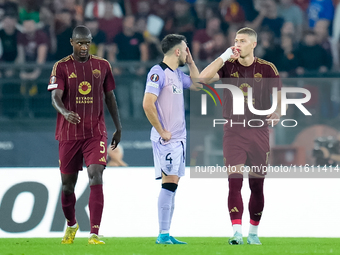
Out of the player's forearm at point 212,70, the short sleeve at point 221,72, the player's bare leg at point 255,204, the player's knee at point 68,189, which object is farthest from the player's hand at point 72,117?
the player's bare leg at point 255,204

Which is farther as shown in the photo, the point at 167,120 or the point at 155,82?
the point at 167,120

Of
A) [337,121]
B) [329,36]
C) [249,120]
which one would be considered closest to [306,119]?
[337,121]

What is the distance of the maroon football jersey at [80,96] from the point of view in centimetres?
738

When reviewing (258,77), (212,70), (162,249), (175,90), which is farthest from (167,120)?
(162,249)

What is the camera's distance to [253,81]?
7473 mm

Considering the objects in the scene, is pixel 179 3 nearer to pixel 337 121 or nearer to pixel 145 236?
pixel 337 121

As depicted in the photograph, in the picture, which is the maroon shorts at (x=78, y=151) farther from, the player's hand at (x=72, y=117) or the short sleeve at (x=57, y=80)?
the short sleeve at (x=57, y=80)

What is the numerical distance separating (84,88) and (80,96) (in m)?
0.10

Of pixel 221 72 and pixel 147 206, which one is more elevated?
pixel 221 72

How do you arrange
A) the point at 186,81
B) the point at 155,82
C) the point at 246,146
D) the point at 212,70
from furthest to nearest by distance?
1. the point at 186,81
2. the point at 246,146
3. the point at 212,70
4. the point at 155,82

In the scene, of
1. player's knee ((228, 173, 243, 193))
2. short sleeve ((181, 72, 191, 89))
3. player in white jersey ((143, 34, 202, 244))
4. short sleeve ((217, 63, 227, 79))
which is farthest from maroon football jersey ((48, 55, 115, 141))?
player's knee ((228, 173, 243, 193))

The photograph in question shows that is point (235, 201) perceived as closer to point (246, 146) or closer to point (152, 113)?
point (246, 146)

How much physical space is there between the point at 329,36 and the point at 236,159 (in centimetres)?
768

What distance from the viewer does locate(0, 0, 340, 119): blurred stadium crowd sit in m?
12.7
